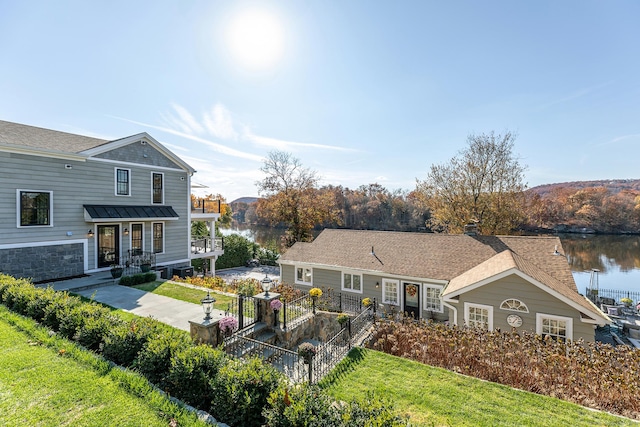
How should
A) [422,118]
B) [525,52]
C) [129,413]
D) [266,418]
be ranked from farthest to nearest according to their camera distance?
1. [422,118]
2. [525,52]
3. [129,413]
4. [266,418]

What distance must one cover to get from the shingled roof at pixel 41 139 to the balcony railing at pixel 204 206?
5.98 meters

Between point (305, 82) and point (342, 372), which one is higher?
point (305, 82)

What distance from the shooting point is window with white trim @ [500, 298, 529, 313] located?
30.6 feet

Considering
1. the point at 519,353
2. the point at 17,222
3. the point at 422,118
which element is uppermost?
the point at 422,118

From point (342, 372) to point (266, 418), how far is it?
3.67 meters

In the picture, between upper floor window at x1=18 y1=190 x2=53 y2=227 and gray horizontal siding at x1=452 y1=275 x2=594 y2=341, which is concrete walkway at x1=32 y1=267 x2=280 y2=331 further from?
gray horizontal siding at x1=452 y1=275 x2=594 y2=341

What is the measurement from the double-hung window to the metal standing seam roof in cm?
1361

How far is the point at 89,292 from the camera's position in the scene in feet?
37.7

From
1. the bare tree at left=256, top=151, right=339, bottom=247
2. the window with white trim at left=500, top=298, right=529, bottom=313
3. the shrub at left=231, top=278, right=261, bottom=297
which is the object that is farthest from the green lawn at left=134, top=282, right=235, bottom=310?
the bare tree at left=256, top=151, right=339, bottom=247

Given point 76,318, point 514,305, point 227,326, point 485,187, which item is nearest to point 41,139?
point 76,318

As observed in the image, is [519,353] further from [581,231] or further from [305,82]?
[581,231]

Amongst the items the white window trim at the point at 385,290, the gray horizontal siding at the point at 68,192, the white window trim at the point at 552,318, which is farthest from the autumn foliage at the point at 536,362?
the gray horizontal siding at the point at 68,192

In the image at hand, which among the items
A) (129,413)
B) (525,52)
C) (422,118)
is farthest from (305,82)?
(129,413)

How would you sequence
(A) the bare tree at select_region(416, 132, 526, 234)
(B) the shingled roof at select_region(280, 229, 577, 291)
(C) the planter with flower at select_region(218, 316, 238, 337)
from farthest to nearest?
(A) the bare tree at select_region(416, 132, 526, 234) → (B) the shingled roof at select_region(280, 229, 577, 291) → (C) the planter with flower at select_region(218, 316, 238, 337)
